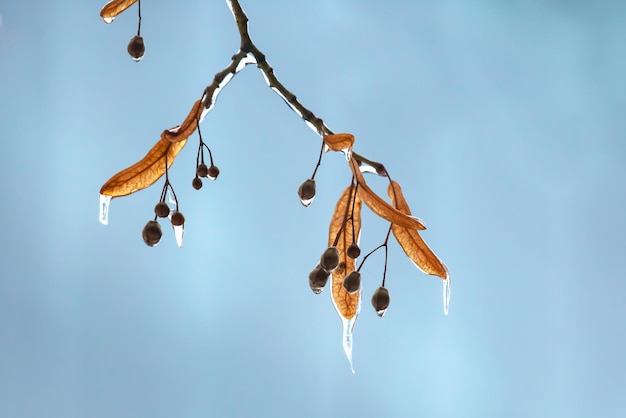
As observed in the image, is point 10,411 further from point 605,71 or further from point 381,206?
point 605,71

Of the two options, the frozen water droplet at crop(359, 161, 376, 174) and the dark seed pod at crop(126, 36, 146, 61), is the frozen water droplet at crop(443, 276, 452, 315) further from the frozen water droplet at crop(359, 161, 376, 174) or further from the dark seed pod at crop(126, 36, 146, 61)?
the dark seed pod at crop(126, 36, 146, 61)

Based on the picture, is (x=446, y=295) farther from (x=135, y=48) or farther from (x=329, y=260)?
(x=135, y=48)

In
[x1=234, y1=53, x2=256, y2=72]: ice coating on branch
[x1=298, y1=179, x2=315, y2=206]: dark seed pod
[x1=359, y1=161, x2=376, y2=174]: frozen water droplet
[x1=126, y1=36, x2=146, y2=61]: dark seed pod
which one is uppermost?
[x1=126, y1=36, x2=146, y2=61]: dark seed pod

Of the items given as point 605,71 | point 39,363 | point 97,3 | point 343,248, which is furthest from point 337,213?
point 605,71

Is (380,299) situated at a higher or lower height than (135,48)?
lower

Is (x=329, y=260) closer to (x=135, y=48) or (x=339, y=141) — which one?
(x=339, y=141)

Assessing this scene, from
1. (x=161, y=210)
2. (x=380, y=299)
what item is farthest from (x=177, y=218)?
(x=380, y=299)

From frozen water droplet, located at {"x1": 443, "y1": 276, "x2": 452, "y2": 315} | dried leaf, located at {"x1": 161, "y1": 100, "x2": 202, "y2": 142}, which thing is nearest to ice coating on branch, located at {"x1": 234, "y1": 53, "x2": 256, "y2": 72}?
dried leaf, located at {"x1": 161, "y1": 100, "x2": 202, "y2": 142}

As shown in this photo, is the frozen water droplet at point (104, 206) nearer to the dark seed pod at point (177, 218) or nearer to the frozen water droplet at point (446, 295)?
the dark seed pod at point (177, 218)
